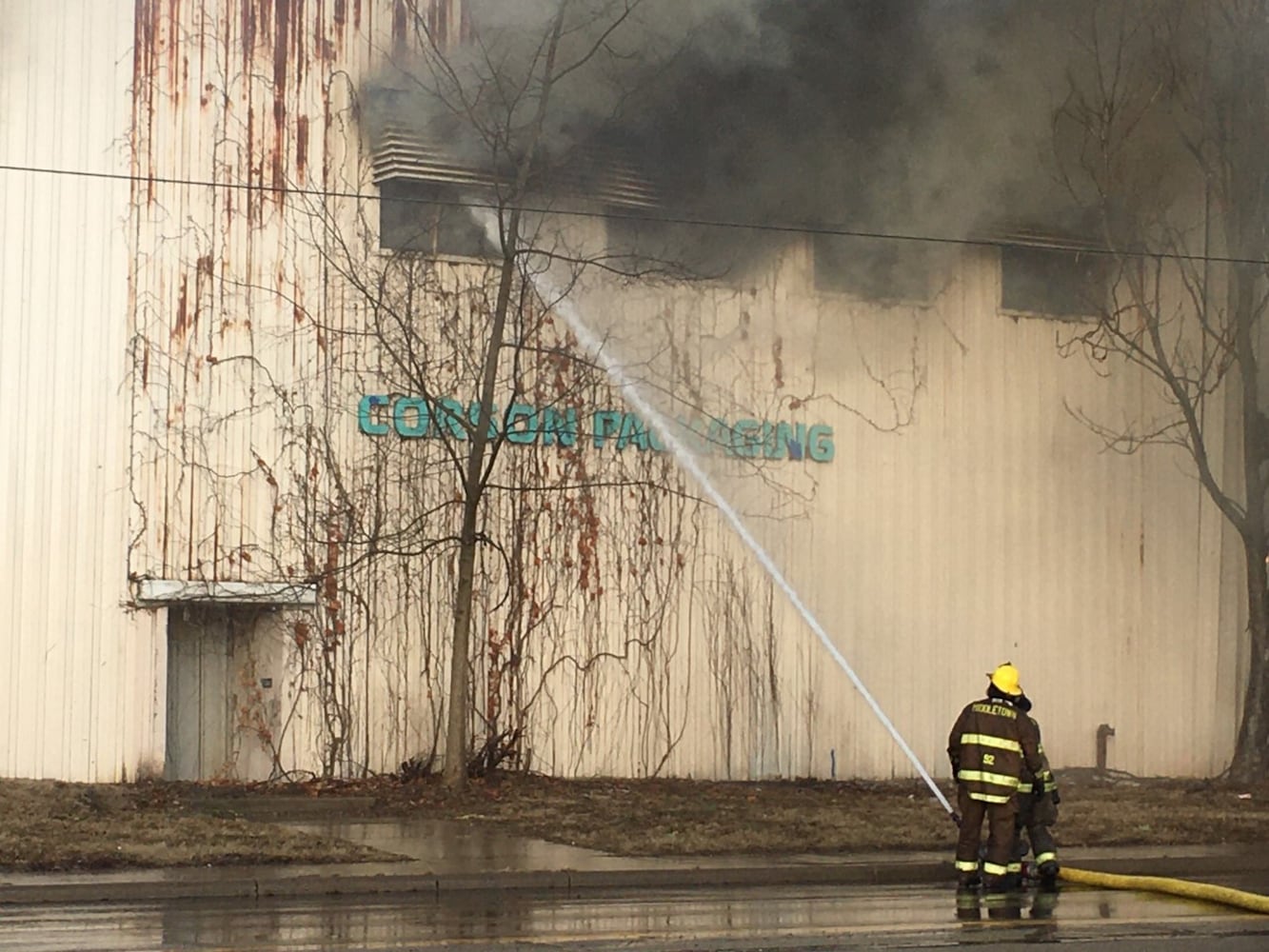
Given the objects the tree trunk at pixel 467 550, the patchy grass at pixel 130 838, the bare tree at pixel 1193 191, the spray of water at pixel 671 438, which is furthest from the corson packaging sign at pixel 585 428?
the patchy grass at pixel 130 838

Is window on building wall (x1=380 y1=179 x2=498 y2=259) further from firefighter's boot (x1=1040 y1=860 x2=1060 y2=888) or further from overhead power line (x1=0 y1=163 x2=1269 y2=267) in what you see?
firefighter's boot (x1=1040 y1=860 x2=1060 y2=888)

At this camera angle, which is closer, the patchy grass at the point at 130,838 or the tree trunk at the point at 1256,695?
the patchy grass at the point at 130,838

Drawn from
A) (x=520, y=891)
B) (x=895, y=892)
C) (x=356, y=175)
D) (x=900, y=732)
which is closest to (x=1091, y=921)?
(x=895, y=892)

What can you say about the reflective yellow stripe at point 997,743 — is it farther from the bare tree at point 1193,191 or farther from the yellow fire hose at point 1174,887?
the bare tree at point 1193,191

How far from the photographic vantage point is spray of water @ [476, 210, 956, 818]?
17.8m

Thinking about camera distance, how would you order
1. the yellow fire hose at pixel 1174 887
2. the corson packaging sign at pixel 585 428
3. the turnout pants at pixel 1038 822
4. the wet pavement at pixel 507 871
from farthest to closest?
the corson packaging sign at pixel 585 428, the turnout pants at pixel 1038 822, the wet pavement at pixel 507 871, the yellow fire hose at pixel 1174 887

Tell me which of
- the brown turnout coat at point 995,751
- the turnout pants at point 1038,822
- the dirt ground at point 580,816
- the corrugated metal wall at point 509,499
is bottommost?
the dirt ground at point 580,816

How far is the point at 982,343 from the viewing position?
19781 millimetres

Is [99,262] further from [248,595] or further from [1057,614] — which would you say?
[1057,614]

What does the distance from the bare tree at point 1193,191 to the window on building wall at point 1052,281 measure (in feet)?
0.32

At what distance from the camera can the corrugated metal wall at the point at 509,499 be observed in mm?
16500

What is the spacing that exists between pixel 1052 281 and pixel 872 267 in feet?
7.43

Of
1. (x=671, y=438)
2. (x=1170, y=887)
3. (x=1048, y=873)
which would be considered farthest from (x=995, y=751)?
(x=671, y=438)

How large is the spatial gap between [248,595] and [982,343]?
786 cm
